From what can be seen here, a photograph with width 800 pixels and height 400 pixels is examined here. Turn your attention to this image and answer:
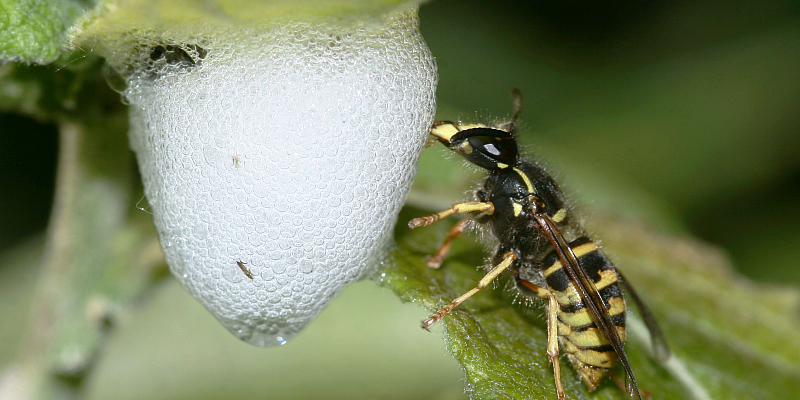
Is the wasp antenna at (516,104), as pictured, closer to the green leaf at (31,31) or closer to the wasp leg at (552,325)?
the wasp leg at (552,325)

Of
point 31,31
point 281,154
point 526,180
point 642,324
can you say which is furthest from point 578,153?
point 31,31

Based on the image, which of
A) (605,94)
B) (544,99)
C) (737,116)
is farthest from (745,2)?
(544,99)

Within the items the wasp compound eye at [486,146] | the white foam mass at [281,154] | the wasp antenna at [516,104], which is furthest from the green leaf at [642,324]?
the wasp antenna at [516,104]

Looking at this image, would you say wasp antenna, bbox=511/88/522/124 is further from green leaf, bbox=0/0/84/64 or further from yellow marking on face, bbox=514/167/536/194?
green leaf, bbox=0/0/84/64

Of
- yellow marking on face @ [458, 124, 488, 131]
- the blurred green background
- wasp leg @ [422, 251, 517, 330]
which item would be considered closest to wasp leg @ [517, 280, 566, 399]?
wasp leg @ [422, 251, 517, 330]

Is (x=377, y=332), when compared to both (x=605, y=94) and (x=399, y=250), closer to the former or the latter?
(x=399, y=250)

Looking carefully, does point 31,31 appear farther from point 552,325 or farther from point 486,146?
point 552,325
